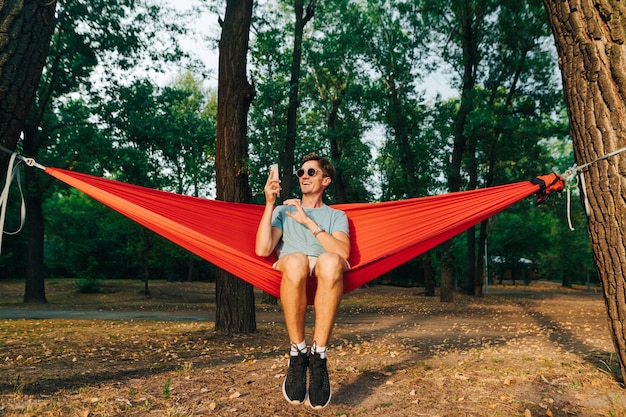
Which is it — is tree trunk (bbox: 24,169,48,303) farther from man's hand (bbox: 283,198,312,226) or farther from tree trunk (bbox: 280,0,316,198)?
man's hand (bbox: 283,198,312,226)

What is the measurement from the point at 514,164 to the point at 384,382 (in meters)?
12.9

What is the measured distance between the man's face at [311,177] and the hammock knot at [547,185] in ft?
4.49

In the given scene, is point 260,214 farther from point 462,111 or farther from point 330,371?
point 462,111

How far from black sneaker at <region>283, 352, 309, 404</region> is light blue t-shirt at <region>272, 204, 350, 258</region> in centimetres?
63

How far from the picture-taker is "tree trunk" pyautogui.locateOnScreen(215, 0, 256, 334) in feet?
17.6

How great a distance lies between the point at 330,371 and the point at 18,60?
2749 millimetres

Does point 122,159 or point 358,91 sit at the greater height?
point 358,91

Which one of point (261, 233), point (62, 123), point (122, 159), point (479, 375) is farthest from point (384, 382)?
point (62, 123)

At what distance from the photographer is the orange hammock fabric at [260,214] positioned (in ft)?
9.47

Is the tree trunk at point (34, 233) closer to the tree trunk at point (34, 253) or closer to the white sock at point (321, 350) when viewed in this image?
the tree trunk at point (34, 253)

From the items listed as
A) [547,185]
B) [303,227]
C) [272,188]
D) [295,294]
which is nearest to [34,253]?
[303,227]

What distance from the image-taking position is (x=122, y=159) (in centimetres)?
1105

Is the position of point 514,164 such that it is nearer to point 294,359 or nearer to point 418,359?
point 418,359

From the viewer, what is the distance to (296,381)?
259 centimetres
